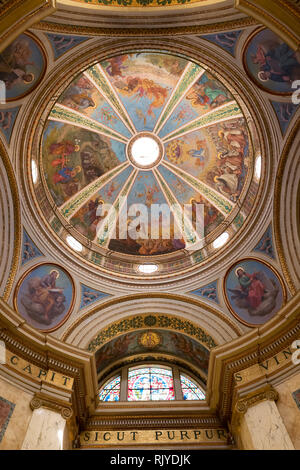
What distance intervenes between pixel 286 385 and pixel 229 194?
8688 millimetres

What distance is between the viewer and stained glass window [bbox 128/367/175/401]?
13.2 metres

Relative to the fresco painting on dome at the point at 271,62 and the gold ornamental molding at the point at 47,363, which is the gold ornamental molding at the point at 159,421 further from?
the fresco painting on dome at the point at 271,62

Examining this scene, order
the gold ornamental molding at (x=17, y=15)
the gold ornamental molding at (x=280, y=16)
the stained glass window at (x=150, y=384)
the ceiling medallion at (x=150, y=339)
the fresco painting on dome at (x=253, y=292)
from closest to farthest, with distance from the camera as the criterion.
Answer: the gold ornamental molding at (x=280, y=16) < the gold ornamental molding at (x=17, y=15) < the fresco painting on dome at (x=253, y=292) < the stained glass window at (x=150, y=384) < the ceiling medallion at (x=150, y=339)

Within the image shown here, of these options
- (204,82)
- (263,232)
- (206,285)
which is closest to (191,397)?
(206,285)

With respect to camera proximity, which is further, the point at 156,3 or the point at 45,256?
the point at 45,256

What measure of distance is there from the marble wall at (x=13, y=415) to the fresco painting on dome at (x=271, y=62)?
10.3m

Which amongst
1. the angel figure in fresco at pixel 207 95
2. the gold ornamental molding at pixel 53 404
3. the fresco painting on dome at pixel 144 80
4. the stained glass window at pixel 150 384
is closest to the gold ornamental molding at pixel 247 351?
the stained glass window at pixel 150 384

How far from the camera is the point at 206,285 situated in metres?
14.3

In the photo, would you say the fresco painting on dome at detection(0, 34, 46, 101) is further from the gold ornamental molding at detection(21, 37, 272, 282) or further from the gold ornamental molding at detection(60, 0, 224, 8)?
the gold ornamental molding at detection(60, 0, 224, 8)

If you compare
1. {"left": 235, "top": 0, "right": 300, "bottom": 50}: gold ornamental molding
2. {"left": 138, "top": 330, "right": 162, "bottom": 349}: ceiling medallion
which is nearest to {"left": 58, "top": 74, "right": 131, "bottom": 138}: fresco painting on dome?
{"left": 235, "top": 0, "right": 300, "bottom": 50}: gold ornamental molding

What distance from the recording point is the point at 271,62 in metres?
11.0

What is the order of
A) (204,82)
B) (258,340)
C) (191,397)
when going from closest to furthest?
(258,340) < (191,397) < (204,82)

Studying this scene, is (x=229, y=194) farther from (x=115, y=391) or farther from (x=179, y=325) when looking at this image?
(x=115, y=391)

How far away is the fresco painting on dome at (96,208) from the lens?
668 inches
